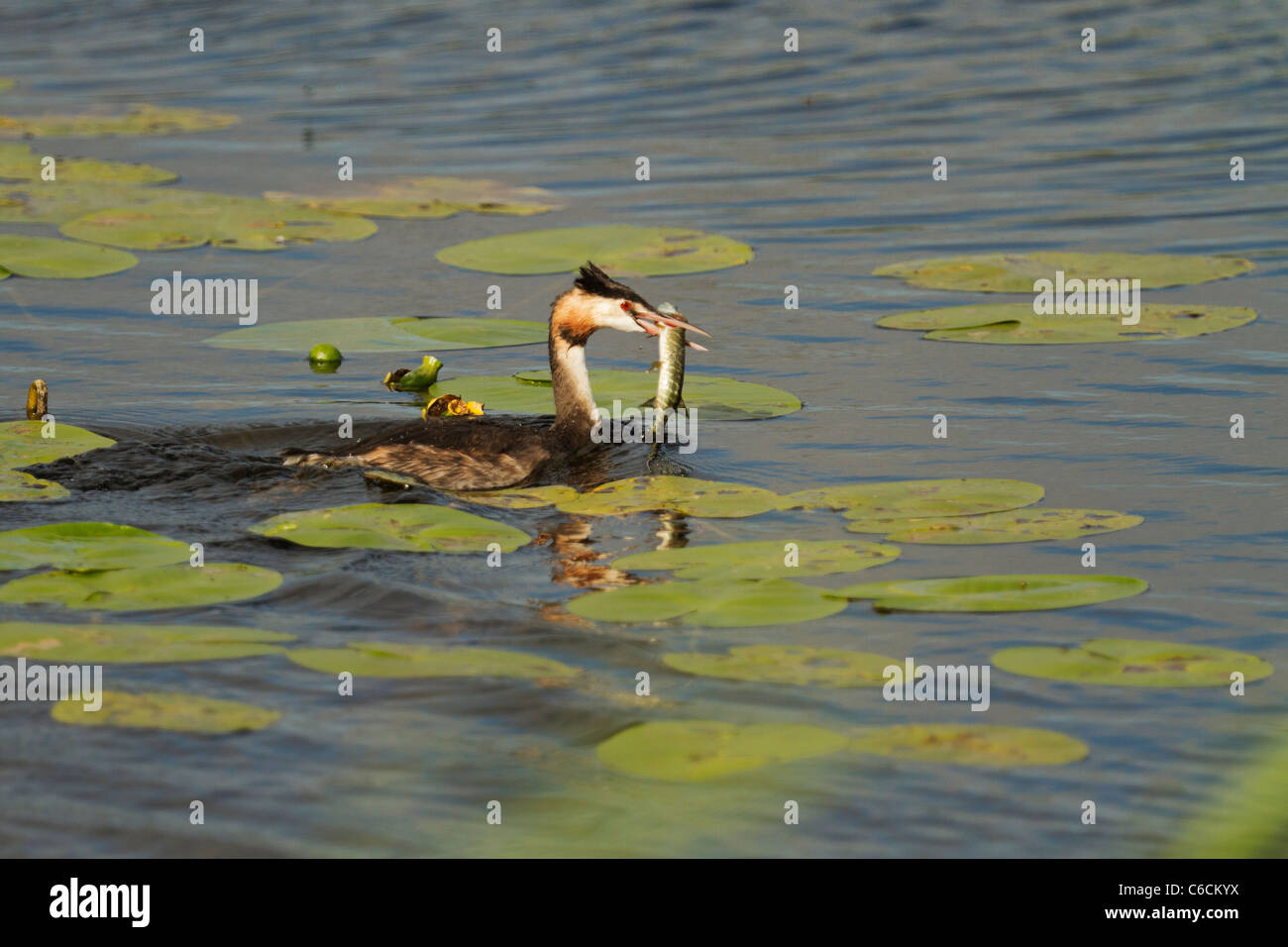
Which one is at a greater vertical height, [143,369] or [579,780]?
[143,369]

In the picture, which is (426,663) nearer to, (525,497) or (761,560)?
(761,560)

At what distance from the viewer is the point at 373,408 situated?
12.3 metres

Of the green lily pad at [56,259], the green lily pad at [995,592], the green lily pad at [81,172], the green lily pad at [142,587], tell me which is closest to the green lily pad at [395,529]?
the green lily pad at [142,587]

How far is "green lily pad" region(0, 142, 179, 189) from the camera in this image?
17.8 m

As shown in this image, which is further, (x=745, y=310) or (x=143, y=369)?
(x=745, y=310)

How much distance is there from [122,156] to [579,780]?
15.6 meters

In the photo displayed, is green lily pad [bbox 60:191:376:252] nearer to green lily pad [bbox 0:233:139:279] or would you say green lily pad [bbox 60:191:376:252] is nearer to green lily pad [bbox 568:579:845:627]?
green lily pad [bbox 0:233:139:279]

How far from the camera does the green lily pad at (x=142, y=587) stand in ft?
25.0

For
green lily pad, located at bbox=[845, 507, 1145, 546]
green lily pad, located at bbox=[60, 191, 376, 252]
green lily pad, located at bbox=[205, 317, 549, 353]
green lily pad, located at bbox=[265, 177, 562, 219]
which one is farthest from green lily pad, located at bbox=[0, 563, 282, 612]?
green lily pad, located at bbox=[265, 177, 562, 219]

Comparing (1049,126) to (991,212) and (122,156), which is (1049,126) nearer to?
(991,212)

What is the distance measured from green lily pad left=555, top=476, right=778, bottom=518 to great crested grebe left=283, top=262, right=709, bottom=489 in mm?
1071

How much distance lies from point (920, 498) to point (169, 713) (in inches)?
161
